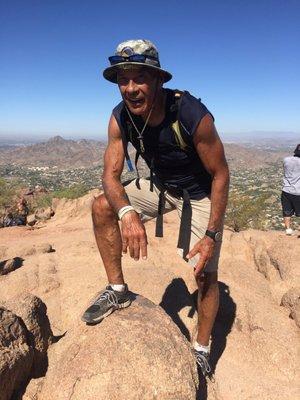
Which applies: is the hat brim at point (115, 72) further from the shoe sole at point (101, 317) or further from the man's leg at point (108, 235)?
the shoe sole at point (101, 317)

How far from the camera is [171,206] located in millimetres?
4555

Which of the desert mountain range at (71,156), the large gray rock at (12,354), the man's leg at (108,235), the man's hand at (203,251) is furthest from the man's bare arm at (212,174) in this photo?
the desert mountain range at (71,156)

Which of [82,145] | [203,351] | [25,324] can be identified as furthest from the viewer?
[82,145]

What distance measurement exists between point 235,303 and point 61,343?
2.86 m

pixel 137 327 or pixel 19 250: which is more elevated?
pixel 137 327

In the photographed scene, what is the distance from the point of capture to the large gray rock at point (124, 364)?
3.22m

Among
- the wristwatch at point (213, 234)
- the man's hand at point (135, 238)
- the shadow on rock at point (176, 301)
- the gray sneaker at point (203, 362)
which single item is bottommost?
the shadow on rock at point (176, 301)

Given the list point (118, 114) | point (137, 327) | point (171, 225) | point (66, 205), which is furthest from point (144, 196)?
point (66, 205)

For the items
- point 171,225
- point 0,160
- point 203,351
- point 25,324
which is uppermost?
point 25,324

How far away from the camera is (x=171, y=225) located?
10.2 meters

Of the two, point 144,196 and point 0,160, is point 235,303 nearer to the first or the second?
point 144,196

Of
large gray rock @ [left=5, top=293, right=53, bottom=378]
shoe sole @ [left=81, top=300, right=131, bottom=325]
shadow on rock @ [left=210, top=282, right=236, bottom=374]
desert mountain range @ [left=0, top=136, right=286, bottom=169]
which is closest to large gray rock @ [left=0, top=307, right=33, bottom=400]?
large gray rock @ [left=5, top=293, right=53, bottom=378]

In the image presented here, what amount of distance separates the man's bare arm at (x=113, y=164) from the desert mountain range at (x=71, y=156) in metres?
108

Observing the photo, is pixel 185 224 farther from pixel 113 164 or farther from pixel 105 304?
pixel 105 304
